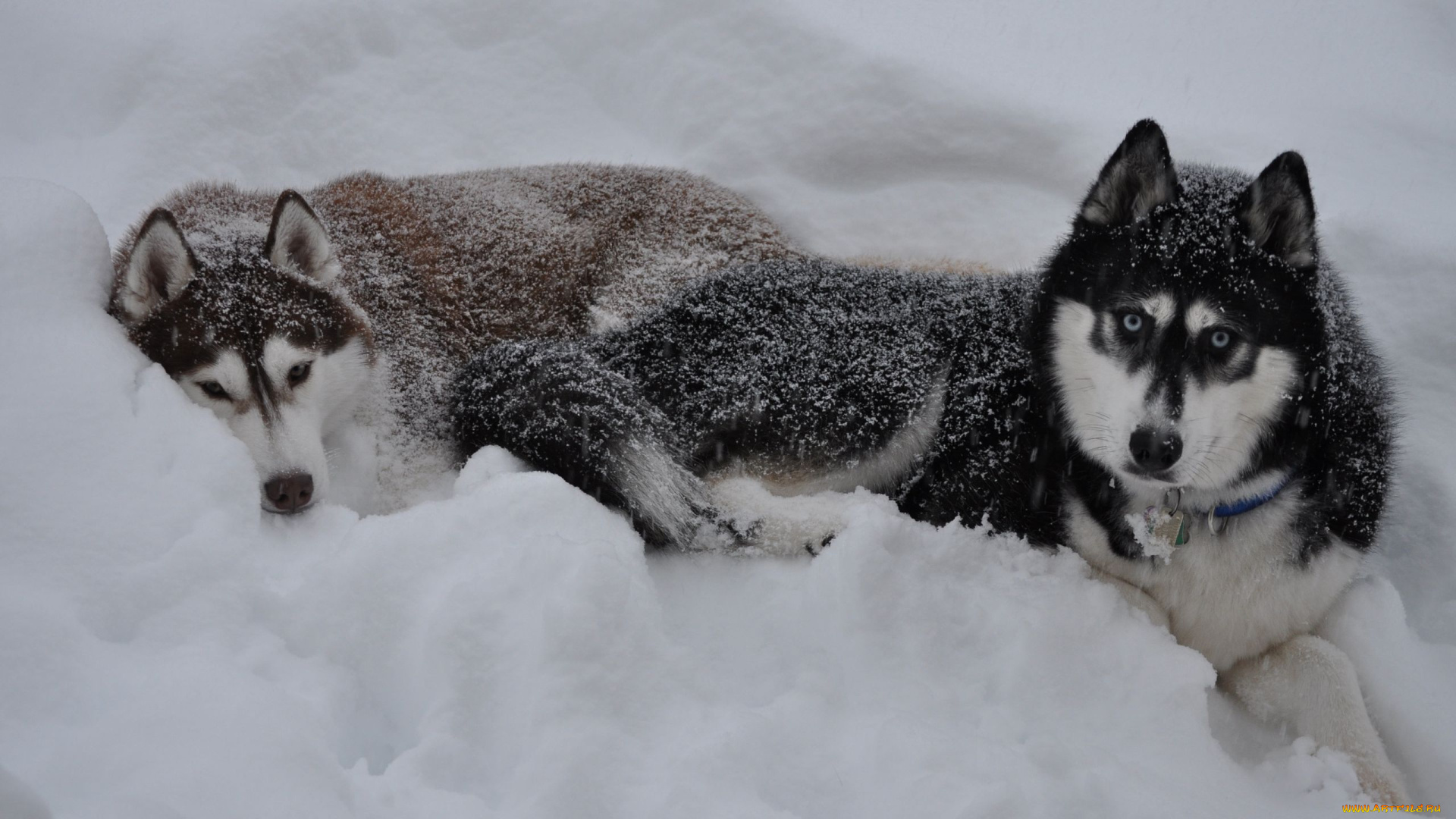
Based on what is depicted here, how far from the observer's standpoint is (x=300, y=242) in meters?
2.86

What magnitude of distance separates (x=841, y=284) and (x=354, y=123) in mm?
3038

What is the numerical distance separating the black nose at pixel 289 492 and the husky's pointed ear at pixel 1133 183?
2.36 meters

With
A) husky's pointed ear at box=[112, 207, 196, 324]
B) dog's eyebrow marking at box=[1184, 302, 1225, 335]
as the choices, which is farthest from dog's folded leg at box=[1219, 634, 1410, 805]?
husky's pointed ear at box=[112, 207, 196, 324]

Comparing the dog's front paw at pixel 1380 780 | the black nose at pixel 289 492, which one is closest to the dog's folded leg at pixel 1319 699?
the dog's front paw at pixel 1380 780

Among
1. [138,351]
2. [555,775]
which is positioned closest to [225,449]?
[138,351]

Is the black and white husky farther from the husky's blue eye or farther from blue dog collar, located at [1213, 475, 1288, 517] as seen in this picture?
the husky's blue eye

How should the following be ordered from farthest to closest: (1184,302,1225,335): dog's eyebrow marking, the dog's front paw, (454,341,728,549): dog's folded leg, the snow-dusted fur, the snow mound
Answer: the snow-dusted fur < (454,341,728,549): dog's folded leg < (1184,302,1225,335): dog's eyebrow marking < the dog's front paw < the snow mound

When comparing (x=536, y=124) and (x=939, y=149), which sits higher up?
(x=939, y=149)

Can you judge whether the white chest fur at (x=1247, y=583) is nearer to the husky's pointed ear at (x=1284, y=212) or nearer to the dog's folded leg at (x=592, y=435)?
the husky's pointed ear at (x=1284, y=212)

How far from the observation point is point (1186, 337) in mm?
2174

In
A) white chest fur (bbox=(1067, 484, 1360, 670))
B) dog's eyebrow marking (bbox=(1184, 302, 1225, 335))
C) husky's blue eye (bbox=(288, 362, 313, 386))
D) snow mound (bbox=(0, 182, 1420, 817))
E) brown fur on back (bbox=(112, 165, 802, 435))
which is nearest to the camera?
snow mound (bbox=(0, 182, 1420, 817))

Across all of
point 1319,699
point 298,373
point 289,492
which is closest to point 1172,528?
point 1319,699

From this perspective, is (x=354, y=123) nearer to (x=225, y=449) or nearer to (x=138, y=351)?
(x=138, y=351)

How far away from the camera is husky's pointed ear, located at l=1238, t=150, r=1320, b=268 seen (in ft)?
6.80
